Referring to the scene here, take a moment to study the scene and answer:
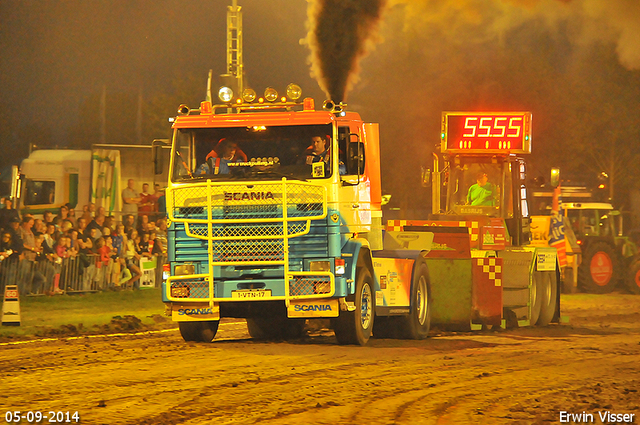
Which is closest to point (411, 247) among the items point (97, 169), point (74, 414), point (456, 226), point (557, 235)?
point (456, 226)

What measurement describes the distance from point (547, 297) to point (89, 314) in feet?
29.7

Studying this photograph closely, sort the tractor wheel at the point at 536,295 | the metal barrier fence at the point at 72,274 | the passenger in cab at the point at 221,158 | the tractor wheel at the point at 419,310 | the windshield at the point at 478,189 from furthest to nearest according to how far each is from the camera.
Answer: the metal barrier fence at the point at 72,274, the windshield at the point at 478,189, the tractor wheel at the point at 536,295, the tractor wheel at the point at 419,310, the passenger in cab at the point at 221,158

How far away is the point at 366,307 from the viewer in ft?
45.0

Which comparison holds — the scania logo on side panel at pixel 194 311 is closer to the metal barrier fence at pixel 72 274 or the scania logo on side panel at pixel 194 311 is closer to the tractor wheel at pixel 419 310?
the tractor wheel at pixel 419 310

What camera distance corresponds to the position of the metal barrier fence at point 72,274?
20.0 meters

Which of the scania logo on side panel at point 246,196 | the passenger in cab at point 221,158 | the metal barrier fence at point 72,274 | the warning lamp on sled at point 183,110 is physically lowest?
the metal barrier fence at point 72,274

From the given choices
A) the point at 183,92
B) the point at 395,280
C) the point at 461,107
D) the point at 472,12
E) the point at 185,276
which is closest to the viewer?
the point at 185,276

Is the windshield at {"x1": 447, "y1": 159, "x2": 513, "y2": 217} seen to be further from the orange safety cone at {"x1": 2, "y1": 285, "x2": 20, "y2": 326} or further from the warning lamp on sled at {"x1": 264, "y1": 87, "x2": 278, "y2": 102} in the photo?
the orange safety cone at {"x1": 2, "y1": 285, "x2": 20, "y2": 326}

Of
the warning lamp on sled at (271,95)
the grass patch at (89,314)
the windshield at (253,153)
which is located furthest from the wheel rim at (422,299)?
the grass patch at (89,314)

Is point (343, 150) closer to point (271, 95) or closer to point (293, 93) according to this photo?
point (293, 93)

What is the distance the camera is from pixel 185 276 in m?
12.6

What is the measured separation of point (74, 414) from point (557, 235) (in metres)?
19.5

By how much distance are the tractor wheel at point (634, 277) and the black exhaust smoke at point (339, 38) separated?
12.4 metres

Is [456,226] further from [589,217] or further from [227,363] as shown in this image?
[589,217]
